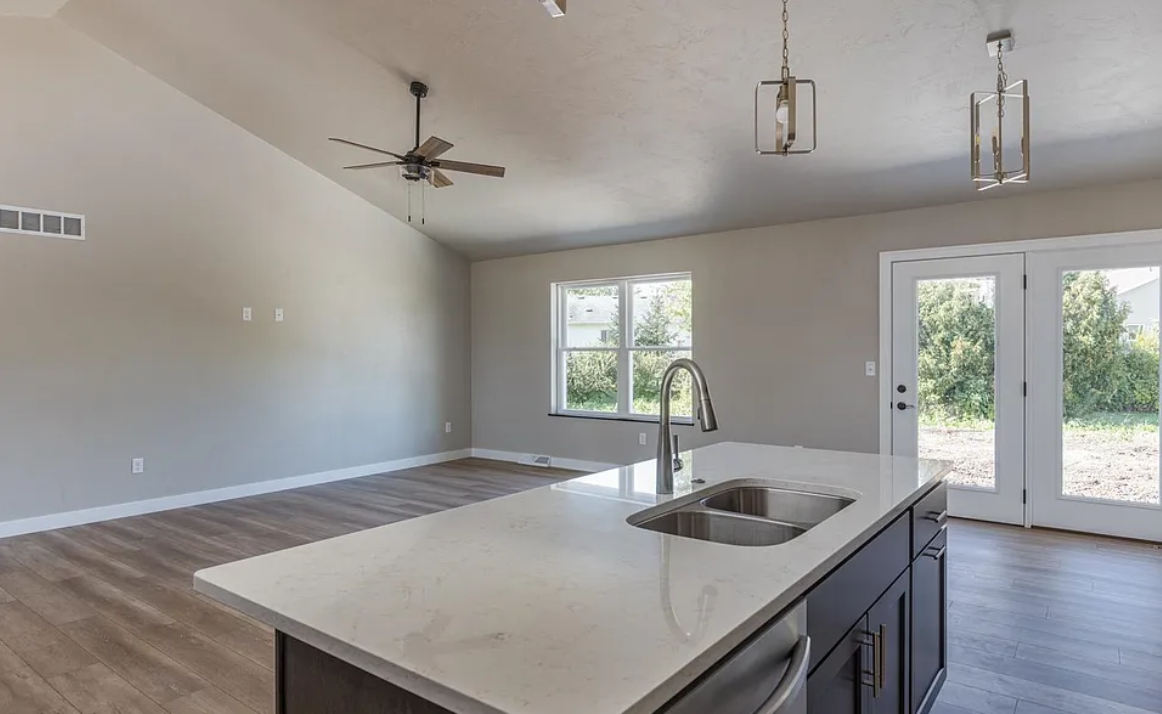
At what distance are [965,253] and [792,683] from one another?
15.4 feet

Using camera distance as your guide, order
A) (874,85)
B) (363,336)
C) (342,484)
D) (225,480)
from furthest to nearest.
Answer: (363,336)
(342,484)
(225,480)
(874,85)

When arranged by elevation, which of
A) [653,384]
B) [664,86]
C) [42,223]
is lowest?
[653,384]

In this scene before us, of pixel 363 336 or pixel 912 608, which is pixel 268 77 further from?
pixel 912 608

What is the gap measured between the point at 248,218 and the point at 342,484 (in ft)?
8.49

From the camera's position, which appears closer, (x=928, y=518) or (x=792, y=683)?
(x=792, y=683)

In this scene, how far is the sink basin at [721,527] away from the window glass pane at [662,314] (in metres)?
4.57

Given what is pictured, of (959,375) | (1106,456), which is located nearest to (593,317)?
(959,375)

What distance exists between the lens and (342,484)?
6.25 metres

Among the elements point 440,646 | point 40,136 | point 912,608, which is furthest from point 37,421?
point 912,608

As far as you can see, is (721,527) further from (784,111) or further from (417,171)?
(417,171)

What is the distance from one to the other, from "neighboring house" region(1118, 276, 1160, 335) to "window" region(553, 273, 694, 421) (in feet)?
Result: 10.4

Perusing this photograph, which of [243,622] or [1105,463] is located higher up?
[1105,463]

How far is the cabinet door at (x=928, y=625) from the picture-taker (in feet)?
6.40

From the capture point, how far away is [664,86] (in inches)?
149
